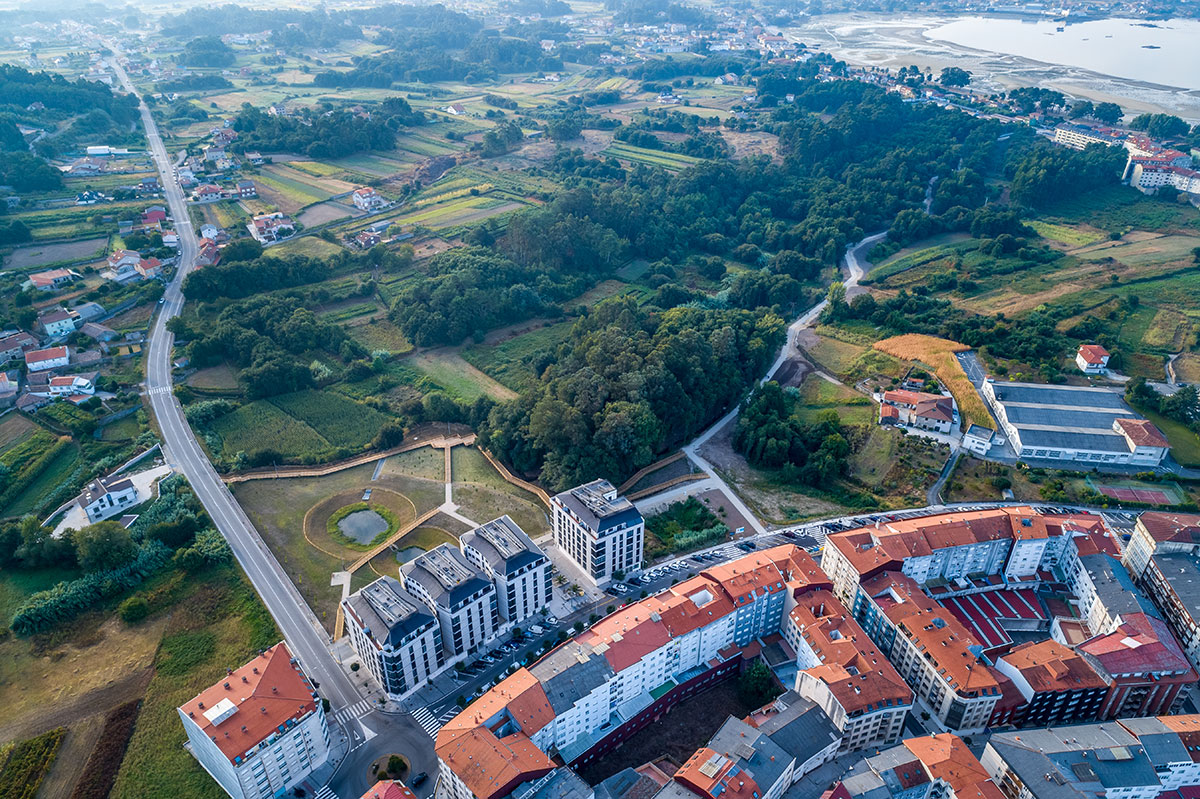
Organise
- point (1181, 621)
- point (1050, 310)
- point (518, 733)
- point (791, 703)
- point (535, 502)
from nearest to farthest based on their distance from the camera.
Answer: point (518, 733), point (791, 703), point (1181, 621), point (535, 502), point (1050, 310)

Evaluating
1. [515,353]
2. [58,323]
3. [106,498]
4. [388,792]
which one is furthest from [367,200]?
[388,792]

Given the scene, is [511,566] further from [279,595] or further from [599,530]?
[279,595]

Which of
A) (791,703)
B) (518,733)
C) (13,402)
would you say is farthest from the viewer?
(13,402)

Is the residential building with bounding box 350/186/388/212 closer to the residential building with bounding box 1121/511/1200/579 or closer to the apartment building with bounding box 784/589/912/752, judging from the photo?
the apartment building with bounding box 784/589/912/752

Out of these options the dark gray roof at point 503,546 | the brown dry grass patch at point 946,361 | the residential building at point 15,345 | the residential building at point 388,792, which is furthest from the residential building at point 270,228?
the residential building at point 388,792

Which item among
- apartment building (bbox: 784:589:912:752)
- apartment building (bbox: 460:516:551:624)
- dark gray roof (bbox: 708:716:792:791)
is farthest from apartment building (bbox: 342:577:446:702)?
apartment building (bbox: 784:589:912:752)

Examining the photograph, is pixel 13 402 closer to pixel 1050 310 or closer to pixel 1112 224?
pixel 1050 310

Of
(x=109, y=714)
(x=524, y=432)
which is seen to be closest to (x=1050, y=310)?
(x=524, y=432)
